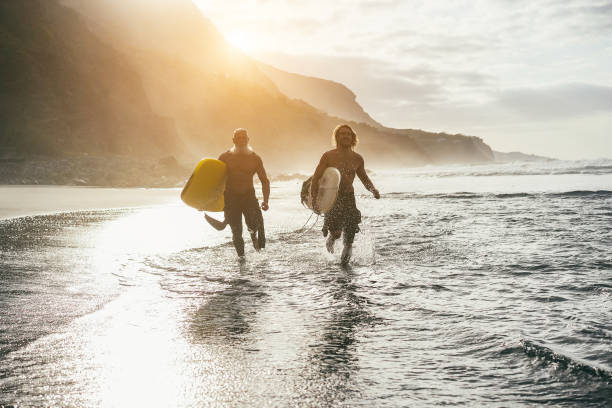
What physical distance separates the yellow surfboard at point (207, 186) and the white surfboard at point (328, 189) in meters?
1.43

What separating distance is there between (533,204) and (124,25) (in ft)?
323

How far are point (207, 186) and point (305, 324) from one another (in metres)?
4.20

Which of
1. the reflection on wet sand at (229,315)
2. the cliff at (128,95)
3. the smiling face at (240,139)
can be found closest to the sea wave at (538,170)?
the cliff at (128,95)

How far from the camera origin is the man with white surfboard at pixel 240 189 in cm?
797

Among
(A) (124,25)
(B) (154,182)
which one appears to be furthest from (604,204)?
(A) (124,25)

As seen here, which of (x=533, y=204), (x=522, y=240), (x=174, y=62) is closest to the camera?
(x=522, y=240)

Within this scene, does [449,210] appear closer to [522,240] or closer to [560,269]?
[522,240]

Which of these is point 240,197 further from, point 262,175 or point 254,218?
point 262,175

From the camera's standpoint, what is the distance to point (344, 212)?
296 inches

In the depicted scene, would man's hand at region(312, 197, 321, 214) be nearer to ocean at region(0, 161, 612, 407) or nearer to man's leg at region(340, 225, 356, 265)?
man's leg at region(340, 225, 356, 265)

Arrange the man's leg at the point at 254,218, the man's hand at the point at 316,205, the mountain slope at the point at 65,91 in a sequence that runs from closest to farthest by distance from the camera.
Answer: the man's hand at the point at 316,205 < the man's leg at the point at 254,218 < the mountain slope at the point at 65,91

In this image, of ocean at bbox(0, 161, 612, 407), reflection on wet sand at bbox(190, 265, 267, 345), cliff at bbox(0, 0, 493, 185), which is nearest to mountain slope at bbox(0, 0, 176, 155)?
cliff at bbox(0, 0, 493, 185)

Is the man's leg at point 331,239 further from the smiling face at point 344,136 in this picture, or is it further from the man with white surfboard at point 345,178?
the smiling face at point 344,136

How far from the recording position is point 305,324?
4.46m
